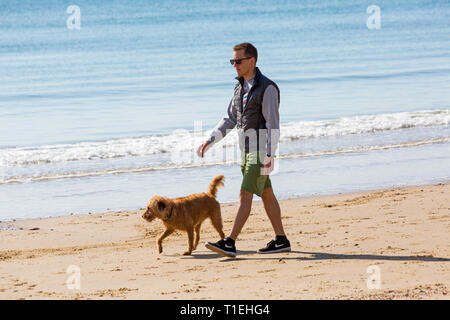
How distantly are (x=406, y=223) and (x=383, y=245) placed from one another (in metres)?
1.02

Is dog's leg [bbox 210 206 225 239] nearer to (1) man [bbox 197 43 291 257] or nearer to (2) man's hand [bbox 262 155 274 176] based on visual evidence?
(1) man [bbox 197 43 291 257]

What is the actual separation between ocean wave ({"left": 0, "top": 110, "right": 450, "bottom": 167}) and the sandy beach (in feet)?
17.5

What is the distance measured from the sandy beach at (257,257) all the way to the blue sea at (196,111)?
128 cm

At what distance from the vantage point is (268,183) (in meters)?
7.16

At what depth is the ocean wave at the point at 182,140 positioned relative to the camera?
15.0 meters

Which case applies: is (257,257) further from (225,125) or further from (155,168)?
(155,168)

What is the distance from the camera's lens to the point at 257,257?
23.5ft

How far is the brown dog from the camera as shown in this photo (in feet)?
24.2

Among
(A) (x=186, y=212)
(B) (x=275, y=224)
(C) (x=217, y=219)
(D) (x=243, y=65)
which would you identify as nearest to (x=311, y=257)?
(B) (x=275, y=224)

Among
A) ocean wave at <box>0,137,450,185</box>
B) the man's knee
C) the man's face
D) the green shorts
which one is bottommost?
ocean wave at <box>0,137,450,185</box>

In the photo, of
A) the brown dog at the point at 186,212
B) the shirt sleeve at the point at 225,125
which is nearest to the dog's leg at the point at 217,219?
the brown dog at the point at 186,212

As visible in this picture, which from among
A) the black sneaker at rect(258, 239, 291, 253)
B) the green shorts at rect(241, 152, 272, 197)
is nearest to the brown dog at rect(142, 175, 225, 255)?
the black sneaker at rect(258, 239, 291, 253)

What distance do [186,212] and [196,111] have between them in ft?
45.4
